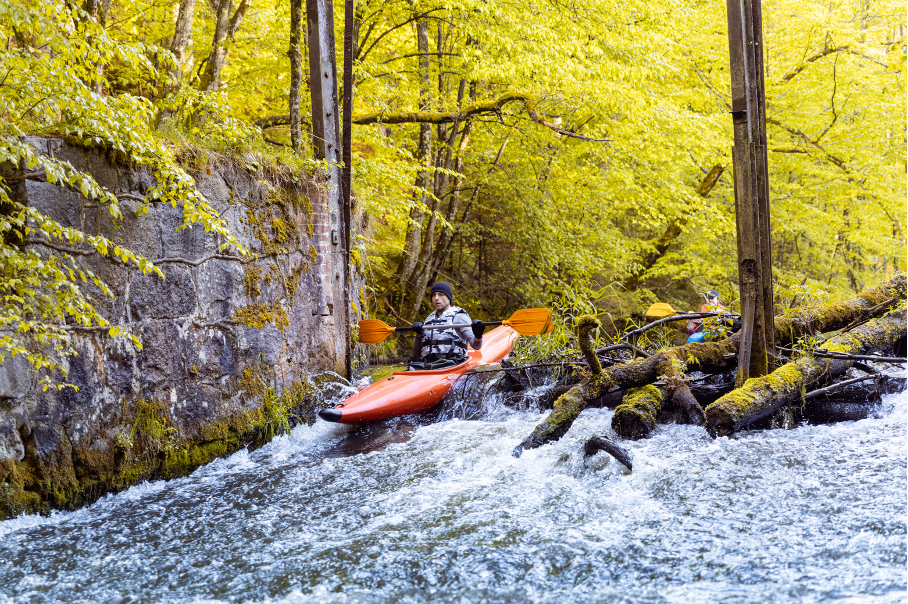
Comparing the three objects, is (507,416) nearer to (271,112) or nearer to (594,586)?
(594,586)

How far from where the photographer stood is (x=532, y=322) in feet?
20.3

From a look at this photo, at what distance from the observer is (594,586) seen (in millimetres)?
2623

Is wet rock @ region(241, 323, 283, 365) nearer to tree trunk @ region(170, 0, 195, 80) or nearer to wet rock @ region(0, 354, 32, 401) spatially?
wet rock @ region(0, 354, 32, 401)

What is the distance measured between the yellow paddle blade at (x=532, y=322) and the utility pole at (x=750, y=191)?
171cm

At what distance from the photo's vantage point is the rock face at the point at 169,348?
3494mm

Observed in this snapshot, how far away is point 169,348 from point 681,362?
12.4ft

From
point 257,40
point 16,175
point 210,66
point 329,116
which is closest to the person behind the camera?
point 16,175

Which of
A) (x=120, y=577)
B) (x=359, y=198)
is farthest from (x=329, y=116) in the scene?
(x=120, y=577)

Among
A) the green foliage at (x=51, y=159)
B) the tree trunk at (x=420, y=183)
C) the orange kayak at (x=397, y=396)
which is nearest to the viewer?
the green foliage at (x=51, y=159)

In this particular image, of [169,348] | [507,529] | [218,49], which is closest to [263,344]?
[169,348]

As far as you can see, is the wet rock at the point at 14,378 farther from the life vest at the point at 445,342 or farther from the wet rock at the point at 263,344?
the life vest at the point at 445,342

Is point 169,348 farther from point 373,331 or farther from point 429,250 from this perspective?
point 429,250

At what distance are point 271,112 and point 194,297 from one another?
20.4ft

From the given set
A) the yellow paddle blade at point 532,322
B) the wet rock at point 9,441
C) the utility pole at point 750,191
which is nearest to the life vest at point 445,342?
the yellow paddle blade at point 532,322
